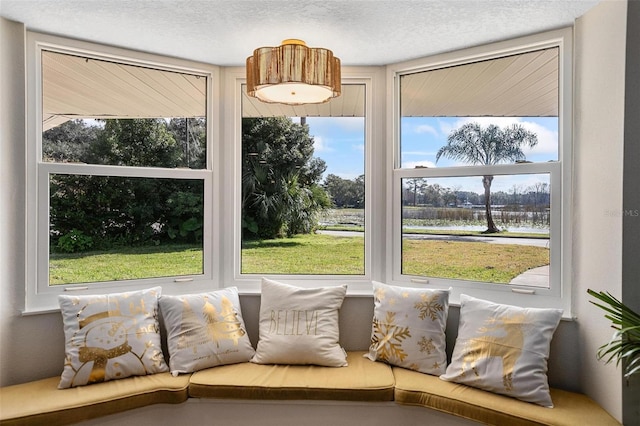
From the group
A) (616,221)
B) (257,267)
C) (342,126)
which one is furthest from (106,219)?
(616,221)

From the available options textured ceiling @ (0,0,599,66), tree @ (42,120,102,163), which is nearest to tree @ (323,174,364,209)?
textured ceiling @ (0,0,599,66)

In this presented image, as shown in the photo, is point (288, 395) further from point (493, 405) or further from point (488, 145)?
point (488, 145)

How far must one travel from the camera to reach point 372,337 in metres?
2.69

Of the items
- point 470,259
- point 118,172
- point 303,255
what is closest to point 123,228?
point 118,172

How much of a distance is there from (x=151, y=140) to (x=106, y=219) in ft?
2.00

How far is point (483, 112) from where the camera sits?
2797mm

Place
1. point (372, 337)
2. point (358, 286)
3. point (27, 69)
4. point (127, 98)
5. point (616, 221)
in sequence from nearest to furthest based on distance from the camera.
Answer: point (616, 221)
point (27, 69)
point (372, 337)
point (127, 98)
point (358, 286)

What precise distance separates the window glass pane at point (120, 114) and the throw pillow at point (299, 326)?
117 centimetres

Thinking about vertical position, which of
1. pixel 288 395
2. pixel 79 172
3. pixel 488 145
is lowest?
pixel 288 395

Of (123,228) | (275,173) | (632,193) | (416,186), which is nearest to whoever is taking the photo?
(632,193)

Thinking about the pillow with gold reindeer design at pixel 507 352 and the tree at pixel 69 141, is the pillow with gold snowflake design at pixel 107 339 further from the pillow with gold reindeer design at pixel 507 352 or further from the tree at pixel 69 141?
the pillow with gold reindeer design at pixel 507 352

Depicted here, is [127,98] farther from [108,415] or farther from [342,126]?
[108,415]

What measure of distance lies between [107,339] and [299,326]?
1.09m

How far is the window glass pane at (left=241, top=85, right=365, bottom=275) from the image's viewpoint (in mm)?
3146
